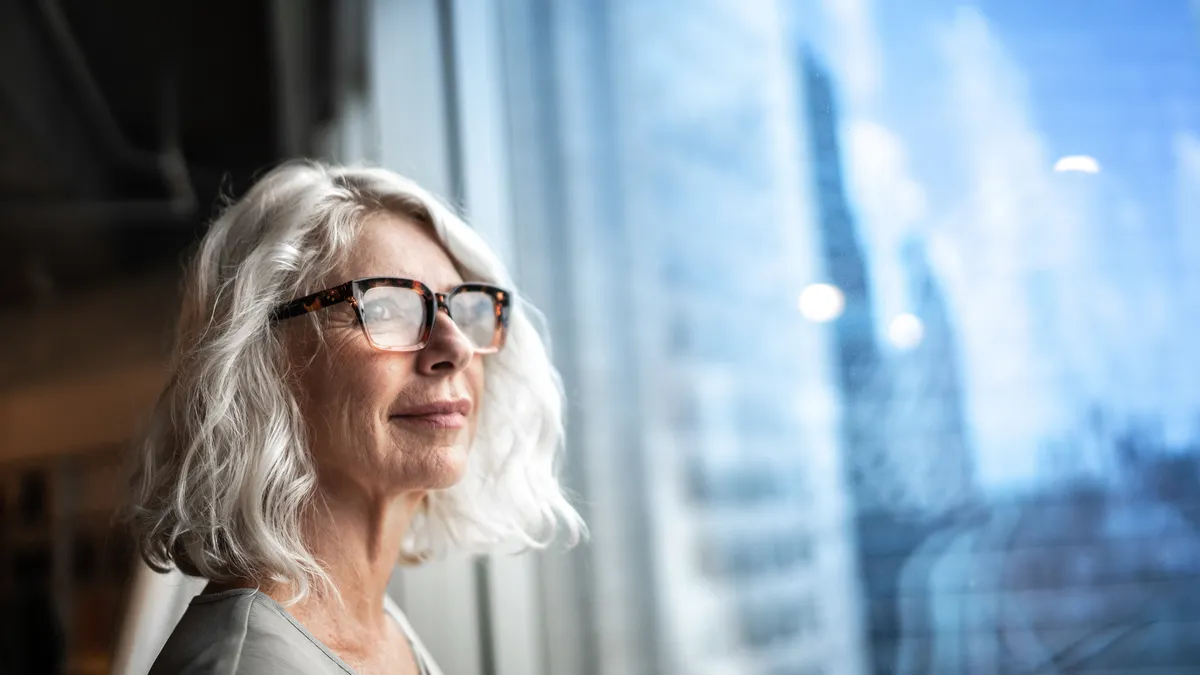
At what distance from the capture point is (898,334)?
1.09m

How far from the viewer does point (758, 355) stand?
53.3 inches

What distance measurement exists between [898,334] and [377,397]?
65 cm

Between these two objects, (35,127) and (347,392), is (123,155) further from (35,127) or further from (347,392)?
(347,392)

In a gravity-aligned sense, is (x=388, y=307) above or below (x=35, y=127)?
below

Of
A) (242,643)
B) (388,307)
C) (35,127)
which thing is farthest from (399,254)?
(35,127)

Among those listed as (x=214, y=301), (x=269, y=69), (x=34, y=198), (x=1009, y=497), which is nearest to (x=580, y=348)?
(x=214, y=301)

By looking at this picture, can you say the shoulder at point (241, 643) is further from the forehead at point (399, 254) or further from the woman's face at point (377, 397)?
the forehead at point (399, 254)

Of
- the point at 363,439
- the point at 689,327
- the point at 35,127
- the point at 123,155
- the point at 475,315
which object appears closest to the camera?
the point at 363,439

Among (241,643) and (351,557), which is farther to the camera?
(351,557)

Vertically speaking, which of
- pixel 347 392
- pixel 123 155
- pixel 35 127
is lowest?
pixel 347 392

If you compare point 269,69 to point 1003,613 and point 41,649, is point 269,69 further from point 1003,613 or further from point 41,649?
point 1003,613

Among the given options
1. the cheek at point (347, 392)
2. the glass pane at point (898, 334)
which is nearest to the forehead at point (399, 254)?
the cheek at point (347, 392)

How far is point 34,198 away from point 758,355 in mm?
5136

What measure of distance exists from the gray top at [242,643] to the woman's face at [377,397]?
0.20 m
